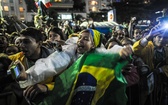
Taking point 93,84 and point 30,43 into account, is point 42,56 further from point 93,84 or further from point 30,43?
point 93,84

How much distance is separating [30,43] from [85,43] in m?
0.79

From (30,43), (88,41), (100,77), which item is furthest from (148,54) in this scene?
(30,43)

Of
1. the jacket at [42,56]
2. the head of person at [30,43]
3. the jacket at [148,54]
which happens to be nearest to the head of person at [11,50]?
the jacket at [42,56]

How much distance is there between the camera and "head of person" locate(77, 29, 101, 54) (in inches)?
115

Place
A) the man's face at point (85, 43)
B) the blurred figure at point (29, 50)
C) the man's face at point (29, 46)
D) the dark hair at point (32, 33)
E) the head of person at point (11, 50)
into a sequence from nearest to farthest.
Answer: the blurred figure at point (29, 50), the man's face at point (85, 43), the man's face at point (29, 46), the dark hair at point (32, 33), the head of person at point (11, 50)

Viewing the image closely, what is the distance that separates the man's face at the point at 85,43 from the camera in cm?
290

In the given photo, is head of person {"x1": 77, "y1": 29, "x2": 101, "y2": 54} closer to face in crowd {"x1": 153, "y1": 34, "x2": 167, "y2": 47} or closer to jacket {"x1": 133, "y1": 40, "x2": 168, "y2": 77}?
jacket {"x1": 133, "y1": 40, "x2": 168, "y2": 77}

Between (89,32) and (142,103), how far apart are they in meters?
1.83

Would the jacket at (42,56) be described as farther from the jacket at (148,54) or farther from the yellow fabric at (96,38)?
the jacket at (148,54)

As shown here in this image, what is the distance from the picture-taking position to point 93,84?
2480mm

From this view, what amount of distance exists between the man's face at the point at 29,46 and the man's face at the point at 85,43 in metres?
0.66

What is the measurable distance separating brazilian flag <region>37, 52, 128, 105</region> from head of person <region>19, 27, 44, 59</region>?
792 millimetres

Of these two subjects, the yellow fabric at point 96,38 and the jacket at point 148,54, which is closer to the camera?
the yellow fabric at point 96,38

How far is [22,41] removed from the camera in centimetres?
308
